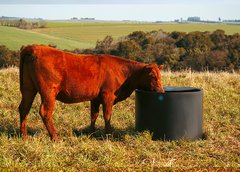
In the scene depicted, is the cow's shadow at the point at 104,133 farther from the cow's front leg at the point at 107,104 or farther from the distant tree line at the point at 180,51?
the distant tree line at the point at 180,51

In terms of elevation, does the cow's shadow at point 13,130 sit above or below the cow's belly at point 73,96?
below

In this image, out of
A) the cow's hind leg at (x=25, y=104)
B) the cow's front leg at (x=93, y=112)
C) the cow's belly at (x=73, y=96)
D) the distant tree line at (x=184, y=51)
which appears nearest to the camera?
the cow's belly at (x=73, y=96)

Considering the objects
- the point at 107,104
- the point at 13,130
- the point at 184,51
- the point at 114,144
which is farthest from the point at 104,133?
the point at 184,51

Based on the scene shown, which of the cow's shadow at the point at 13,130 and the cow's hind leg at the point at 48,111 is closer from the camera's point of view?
the cow's hind leg at the point at 48,111

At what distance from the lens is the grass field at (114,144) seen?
562 centimetres

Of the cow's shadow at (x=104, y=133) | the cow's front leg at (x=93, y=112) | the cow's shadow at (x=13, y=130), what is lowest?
the cow's shadow at (x=104, y=133)

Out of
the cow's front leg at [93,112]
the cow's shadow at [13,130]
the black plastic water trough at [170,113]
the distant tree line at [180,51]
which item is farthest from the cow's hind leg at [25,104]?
the distant tree line at [180,51]

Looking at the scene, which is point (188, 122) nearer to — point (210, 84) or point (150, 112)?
point (150, 112)

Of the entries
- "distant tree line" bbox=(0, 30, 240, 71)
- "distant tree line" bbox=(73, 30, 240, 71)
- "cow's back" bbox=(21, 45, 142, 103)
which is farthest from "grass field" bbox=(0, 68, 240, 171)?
"distant tree line" bbox=(73, 30, 240, 71)

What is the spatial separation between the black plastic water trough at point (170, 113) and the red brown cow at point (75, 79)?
27 centimetres

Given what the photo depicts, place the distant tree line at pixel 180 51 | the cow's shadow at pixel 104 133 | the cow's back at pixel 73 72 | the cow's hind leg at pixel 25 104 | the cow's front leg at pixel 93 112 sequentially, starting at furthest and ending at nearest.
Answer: the distant tree line at pixel 180 51 → the cow's front leg at pixel 93 112 → the cow's shadow at pixel 104 133 → the cow's hind leg at pixel 25 104 → the cow's back at pixel 73 72

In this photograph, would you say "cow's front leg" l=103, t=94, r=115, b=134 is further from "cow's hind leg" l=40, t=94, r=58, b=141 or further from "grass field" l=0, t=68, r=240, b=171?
"cow's hind leg" l=40, t=94, r=58, b=141

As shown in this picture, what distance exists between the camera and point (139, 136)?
730cm

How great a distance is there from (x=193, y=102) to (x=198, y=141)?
0.71 metres
